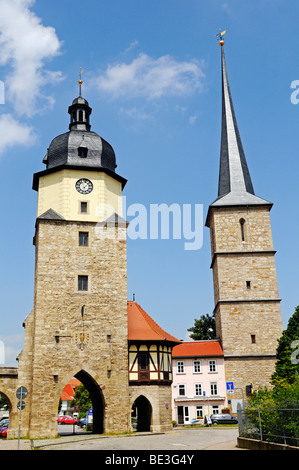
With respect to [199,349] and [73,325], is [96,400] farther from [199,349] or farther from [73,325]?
[199,349]

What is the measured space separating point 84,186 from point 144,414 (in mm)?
13526

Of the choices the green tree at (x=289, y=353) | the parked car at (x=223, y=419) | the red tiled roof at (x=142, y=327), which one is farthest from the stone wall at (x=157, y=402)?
the parked car at (x=223, y=419)

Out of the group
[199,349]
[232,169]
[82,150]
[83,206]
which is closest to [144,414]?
[199,349]

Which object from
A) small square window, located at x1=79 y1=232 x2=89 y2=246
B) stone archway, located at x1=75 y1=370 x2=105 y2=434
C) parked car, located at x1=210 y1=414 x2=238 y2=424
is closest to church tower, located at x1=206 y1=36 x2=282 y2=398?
parked car, located at x1=210 y1=414 x2=238 y2=424

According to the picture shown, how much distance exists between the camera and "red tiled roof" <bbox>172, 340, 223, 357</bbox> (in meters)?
37.2

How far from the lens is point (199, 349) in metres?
38.7

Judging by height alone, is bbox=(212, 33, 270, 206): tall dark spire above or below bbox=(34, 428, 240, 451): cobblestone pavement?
above

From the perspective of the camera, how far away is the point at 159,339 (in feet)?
89.3

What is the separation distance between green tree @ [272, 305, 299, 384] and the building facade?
293 inches

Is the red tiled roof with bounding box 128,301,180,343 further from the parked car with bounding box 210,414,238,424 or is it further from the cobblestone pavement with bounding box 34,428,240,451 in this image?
the parked car with bounding box 210,414,238,424

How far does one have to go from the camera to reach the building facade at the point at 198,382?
3731cm

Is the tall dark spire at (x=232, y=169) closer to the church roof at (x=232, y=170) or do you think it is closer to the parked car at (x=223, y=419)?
the church roof at (x=232, y=170)

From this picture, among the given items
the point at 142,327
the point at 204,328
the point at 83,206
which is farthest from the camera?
the point at 204,328

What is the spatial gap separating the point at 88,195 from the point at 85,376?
401 inches
